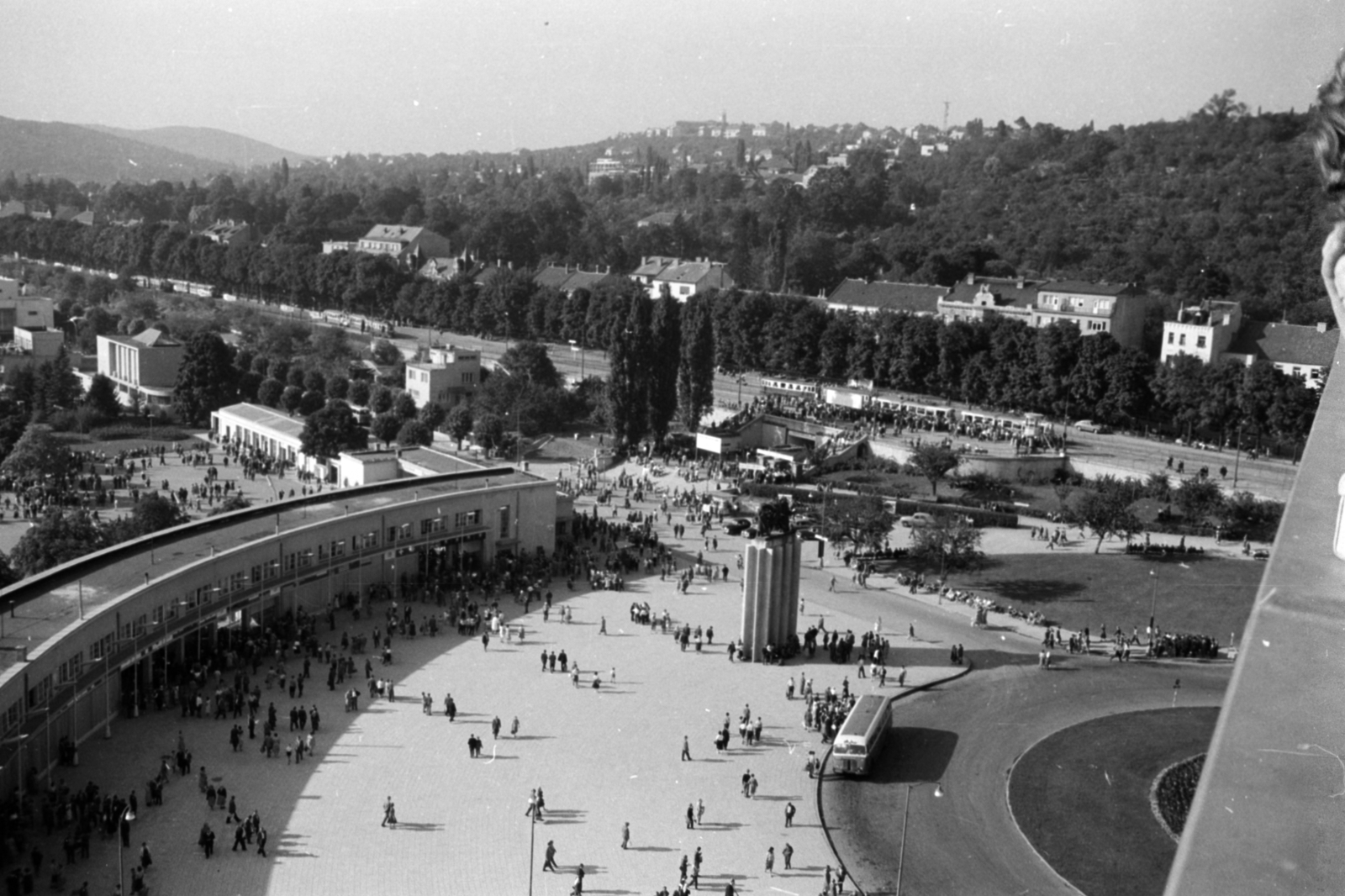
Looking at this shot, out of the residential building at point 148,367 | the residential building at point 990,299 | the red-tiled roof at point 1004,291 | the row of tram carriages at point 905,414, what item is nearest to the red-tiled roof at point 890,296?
the residential building at point 990,299

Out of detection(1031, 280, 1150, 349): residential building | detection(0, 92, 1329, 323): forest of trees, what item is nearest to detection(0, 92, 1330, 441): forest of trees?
detection(0, 92, 1329, 323): forest of trees

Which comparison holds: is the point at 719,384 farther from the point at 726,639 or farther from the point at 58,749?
the point at 58,749

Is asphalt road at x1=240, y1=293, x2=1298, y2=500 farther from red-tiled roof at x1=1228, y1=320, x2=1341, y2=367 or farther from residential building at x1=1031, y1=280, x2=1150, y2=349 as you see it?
residential building at x1=1031, y1=280, x2=1150, y2=349

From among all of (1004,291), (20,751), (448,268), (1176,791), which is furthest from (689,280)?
(20,751)

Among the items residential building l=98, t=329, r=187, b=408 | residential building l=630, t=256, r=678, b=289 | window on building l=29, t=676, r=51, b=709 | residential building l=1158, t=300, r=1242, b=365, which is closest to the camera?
window on building l=29, t=676, r=51, b=709

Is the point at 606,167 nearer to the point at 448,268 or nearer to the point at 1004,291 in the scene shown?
the point at 448,268

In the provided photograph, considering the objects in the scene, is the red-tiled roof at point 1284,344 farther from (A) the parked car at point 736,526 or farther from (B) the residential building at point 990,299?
(A) the parked car at point 736,526
